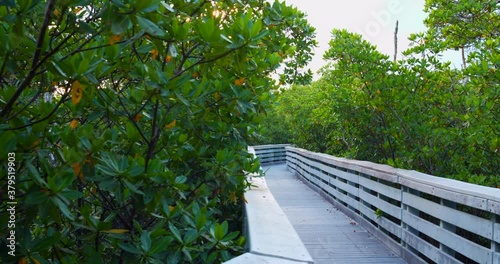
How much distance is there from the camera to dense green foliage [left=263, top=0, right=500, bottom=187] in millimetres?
5039

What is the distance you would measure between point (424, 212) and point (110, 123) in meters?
3.39

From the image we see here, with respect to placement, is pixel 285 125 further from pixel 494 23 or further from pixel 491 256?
pixel 491 256

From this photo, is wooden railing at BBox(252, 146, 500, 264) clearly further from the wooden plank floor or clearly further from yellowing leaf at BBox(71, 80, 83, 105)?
yellowing leaf at BBox(71, 80, 83, 105)

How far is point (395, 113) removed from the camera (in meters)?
6.88

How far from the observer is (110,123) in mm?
2668

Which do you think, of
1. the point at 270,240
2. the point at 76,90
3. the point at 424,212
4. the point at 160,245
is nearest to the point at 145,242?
the point at 160,245

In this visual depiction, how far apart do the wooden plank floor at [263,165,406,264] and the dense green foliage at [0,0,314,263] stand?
9.66 ft

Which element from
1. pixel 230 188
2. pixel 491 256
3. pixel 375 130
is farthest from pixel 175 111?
pixel 375 130

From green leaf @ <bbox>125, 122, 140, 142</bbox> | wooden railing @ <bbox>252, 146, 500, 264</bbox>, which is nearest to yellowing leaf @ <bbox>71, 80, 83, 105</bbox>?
green leaf @ <bbox>125, 122, 140, 142</bbox>

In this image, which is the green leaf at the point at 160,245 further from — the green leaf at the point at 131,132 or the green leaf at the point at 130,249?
the green leaf at the point at 131,132

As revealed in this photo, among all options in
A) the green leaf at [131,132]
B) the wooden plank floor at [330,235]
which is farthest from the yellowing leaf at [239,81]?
the wooden plank floor at [330,235]

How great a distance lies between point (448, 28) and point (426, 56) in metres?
2.04

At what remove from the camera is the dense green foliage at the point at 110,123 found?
5.41ft

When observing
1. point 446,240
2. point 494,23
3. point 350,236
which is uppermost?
point 494,23
